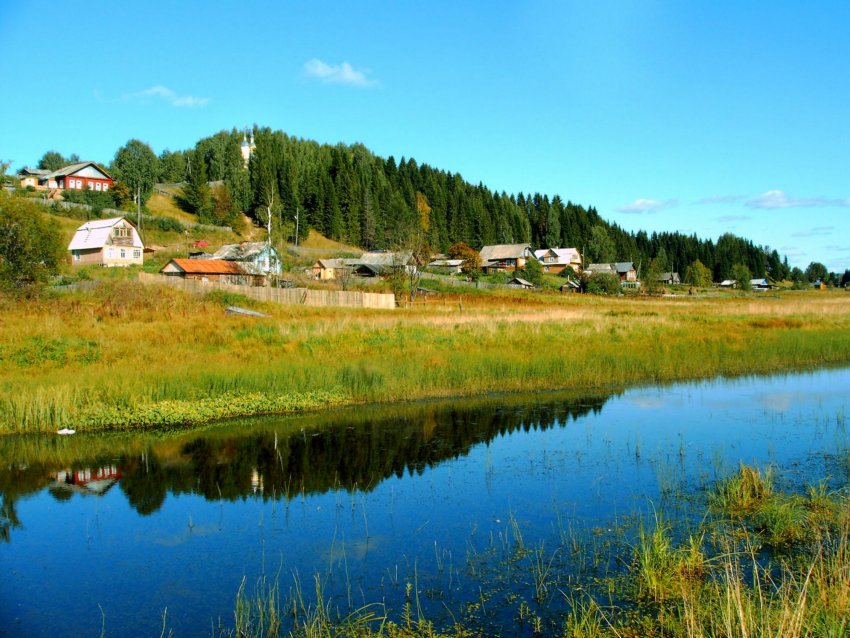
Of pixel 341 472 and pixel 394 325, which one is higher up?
pixel 394 325

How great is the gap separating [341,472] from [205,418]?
5.39 meters

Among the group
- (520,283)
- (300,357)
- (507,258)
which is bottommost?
(300,357)

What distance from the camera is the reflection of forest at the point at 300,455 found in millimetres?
12398

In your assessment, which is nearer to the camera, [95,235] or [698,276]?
[95,235]

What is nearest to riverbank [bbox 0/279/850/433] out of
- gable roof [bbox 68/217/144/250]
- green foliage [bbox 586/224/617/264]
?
gable roof [bbox 68/217/144/250]

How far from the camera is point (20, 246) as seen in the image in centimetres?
3541

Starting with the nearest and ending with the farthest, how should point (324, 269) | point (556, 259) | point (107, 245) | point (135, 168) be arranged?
point (107, 245) → point (324, 269) → point (135, 168) → point (556, 259)

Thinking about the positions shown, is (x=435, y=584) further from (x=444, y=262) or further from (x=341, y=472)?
(x=444, y=262)

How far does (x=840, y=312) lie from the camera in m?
44.0

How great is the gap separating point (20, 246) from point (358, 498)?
3244cm

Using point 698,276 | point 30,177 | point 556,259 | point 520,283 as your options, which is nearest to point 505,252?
point 556,259

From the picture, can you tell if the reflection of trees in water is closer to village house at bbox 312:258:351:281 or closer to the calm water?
the calm water

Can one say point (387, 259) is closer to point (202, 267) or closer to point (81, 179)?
point (202, 267)

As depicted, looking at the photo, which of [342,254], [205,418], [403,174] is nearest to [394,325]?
[205,418]
